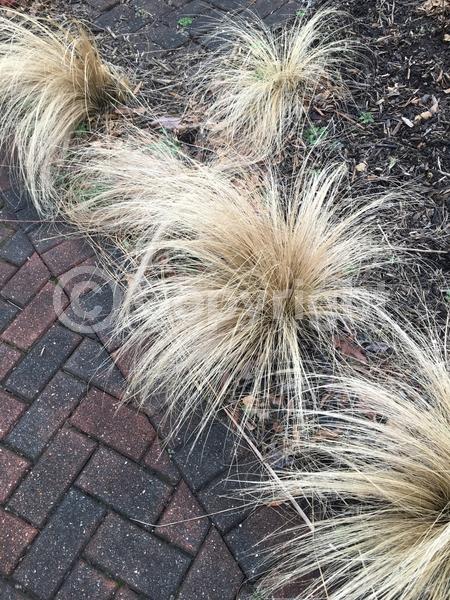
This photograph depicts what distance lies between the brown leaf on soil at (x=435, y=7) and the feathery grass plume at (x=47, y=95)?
1.55 m

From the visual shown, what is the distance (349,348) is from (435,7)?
1.97 meters

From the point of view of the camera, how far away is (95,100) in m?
2.77

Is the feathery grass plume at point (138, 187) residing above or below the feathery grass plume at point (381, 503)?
above

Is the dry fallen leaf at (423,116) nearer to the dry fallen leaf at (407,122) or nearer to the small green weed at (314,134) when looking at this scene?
the dry fallen leaf at (407,122)

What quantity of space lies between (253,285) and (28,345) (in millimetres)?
848

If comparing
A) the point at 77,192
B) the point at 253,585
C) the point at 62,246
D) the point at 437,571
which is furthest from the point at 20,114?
the point at 437,571

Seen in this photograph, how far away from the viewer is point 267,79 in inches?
107

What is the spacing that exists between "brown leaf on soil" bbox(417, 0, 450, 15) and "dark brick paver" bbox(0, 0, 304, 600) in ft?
6.93

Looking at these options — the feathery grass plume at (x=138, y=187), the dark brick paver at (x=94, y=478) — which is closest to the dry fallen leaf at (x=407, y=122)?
the feathery grass plume at (x=138, y=187)

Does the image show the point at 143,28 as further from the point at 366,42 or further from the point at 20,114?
the point at 366,42

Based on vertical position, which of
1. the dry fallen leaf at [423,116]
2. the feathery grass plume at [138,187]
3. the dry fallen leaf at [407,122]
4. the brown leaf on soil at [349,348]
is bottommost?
the brown leaf on soil at [349,348]

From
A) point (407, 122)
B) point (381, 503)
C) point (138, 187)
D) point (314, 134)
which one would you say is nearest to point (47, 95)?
point (138, 187)

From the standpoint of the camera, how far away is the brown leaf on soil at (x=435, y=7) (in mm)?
2868

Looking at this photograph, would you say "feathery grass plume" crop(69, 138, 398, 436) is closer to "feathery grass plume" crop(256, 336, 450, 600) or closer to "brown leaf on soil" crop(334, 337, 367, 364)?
"brown leaf on soil" crop(334, 337, 367, 364)
